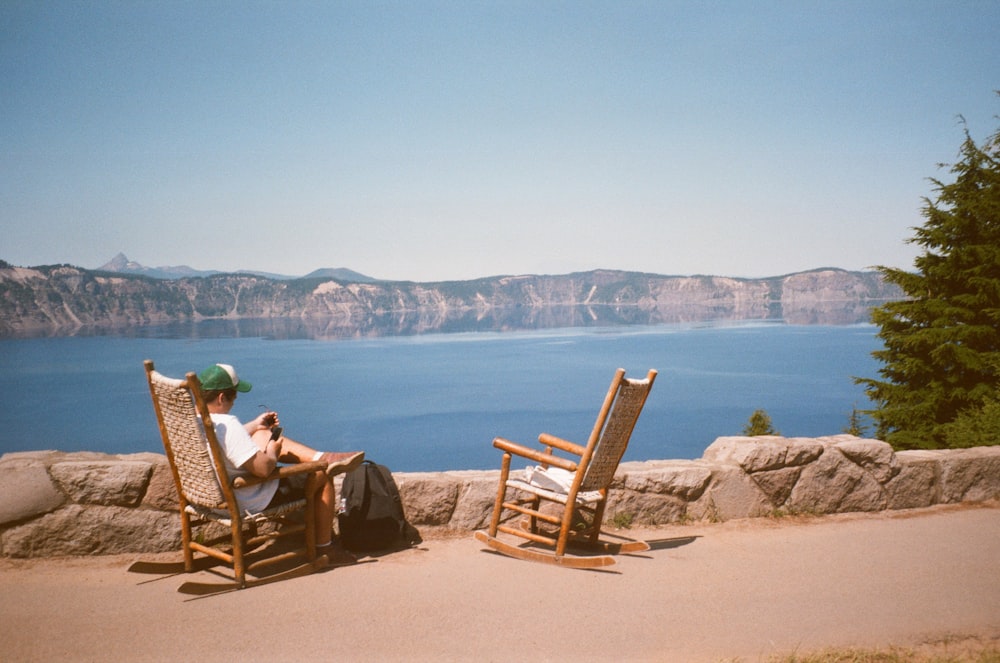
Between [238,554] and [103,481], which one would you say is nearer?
[238,554]

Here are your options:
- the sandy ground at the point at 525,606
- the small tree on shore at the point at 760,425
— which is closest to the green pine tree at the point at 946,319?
the sandy ground at the point at 525,606

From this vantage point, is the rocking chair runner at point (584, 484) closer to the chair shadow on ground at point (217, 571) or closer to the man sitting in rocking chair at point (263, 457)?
the chair shadow on ground at point (217, 571)

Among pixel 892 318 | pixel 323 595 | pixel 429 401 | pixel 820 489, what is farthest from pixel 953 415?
pixel 429 401

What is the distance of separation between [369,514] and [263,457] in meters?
0.94

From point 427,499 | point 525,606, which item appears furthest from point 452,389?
point 525,606

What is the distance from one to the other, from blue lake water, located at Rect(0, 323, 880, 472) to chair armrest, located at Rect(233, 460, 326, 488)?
184 feet

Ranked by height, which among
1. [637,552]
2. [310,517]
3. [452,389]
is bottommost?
[452,389]

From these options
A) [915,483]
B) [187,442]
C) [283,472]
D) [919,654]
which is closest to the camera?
[919,654]

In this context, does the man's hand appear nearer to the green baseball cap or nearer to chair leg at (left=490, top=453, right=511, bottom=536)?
the green baseball cap

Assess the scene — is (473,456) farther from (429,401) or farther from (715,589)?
(715,589)

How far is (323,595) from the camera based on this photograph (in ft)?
11.5

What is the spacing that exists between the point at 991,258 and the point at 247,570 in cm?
1796

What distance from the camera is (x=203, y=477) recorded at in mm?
3570

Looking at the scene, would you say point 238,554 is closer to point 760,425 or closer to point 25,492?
point 25,492
